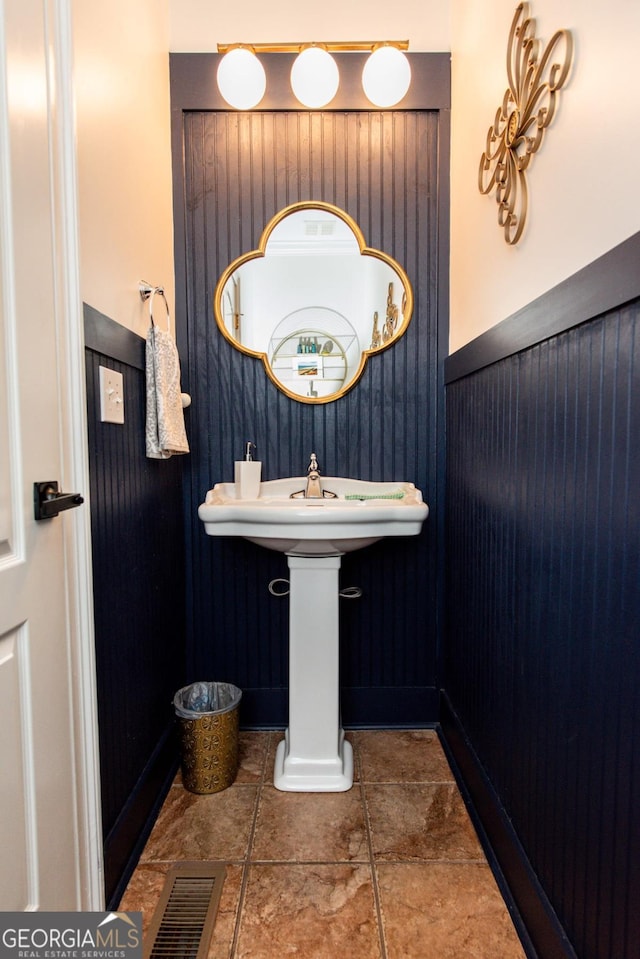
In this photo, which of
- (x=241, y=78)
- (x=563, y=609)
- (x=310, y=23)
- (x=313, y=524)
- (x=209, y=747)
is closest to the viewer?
(x=563, y=609)

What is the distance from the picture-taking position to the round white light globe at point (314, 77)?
1.80m

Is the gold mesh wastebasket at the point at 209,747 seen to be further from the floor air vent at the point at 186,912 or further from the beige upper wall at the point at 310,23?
the beige upper wall at the point at 310,23

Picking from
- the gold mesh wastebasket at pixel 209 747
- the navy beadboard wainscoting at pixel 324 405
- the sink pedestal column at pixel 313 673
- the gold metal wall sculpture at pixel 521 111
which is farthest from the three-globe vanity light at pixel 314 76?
the gold mesh wastebasket at pixel 209 747

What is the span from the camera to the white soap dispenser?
1935 mm

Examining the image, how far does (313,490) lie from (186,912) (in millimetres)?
1189

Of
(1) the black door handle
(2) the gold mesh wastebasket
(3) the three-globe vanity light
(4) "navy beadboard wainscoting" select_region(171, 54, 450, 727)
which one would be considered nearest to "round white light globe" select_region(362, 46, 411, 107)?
(3) the three-globe vanity light

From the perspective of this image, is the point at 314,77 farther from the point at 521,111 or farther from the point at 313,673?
the point at 313,673

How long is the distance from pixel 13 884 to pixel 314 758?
1.04m

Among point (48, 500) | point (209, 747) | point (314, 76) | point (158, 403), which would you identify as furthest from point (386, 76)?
point (209, 747)

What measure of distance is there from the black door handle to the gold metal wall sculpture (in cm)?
113

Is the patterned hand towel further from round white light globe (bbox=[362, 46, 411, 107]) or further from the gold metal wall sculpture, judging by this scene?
round white light globe (bbox=[362, 46, 411, 107])

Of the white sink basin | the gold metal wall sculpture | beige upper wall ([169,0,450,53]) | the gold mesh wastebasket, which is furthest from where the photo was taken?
beige upper wall ([169,0,450,53])

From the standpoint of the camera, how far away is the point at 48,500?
0.95 metres

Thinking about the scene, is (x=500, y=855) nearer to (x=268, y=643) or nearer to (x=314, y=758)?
(x=314, y=758)
